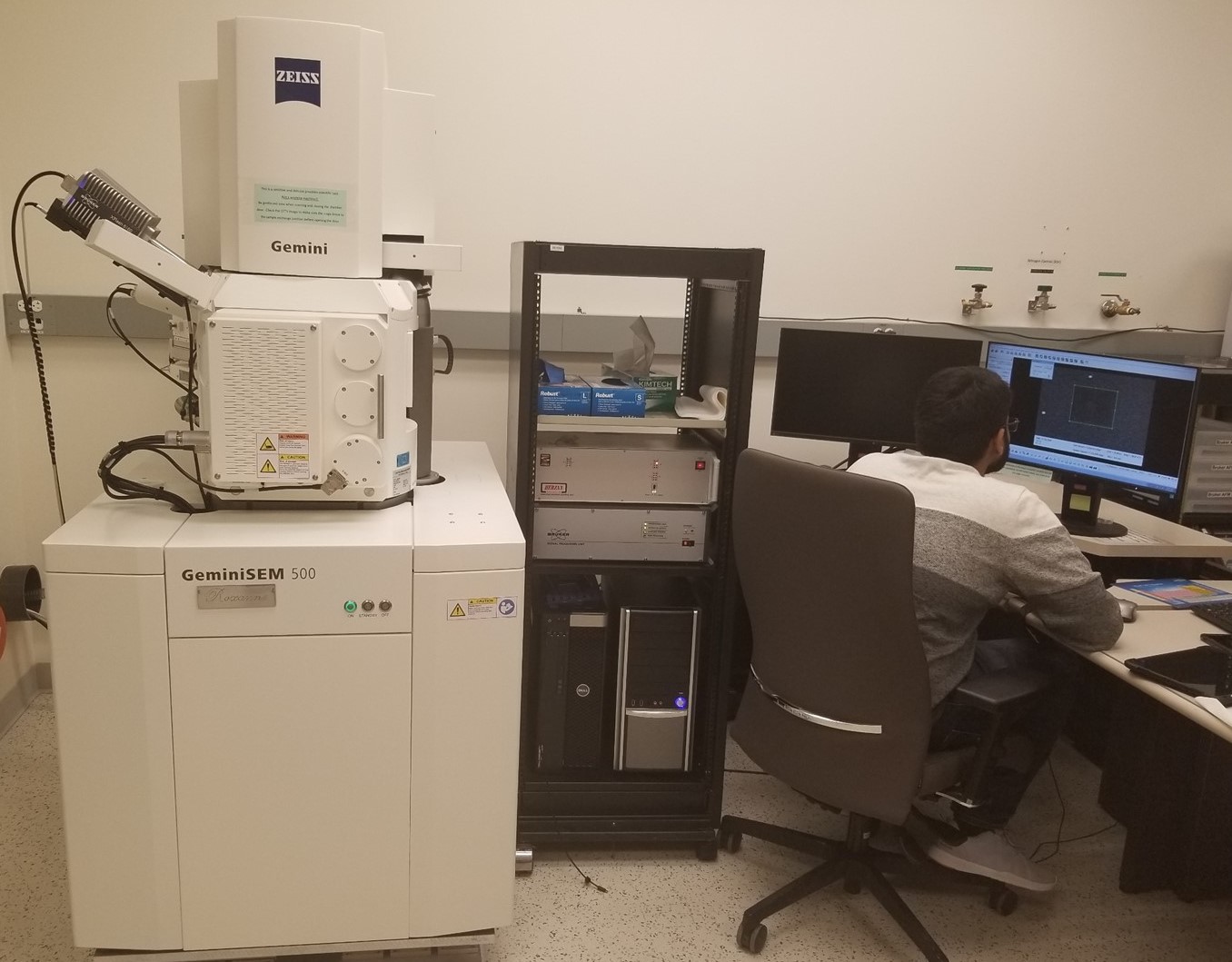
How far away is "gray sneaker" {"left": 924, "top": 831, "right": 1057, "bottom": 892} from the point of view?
199 cm

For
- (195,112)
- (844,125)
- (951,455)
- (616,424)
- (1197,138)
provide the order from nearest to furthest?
(195,112)
(951,455)
(616,424)
(844,125)
(1197,138)

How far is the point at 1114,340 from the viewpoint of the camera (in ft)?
10.1

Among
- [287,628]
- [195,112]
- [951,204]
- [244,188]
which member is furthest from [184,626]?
[951,204]

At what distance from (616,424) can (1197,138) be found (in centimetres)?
216

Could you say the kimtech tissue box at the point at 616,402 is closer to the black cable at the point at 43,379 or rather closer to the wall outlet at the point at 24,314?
the black cable at the point at 43,379

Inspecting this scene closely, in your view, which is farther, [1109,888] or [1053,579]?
[1109,888]

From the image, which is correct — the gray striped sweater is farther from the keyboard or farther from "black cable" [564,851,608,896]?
"black cable" [564,851,608,896]

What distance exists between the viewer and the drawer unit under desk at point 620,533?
7.23 ft

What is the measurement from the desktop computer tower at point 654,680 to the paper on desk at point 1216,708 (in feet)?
3.28

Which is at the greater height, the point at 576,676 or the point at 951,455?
the point at 951,455

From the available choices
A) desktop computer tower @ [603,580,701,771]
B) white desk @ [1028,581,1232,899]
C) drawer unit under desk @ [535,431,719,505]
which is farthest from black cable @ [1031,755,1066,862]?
drawer unit under desk @ [535,431,719,505]

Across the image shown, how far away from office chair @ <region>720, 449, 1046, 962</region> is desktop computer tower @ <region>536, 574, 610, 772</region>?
0.40 m

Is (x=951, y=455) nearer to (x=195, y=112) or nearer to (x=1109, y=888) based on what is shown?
(x=1109, y=888)

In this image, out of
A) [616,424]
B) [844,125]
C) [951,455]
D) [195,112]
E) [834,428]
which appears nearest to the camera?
[195,112]
